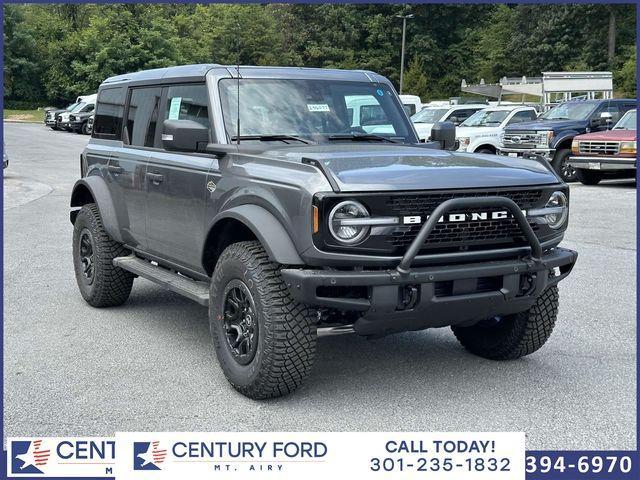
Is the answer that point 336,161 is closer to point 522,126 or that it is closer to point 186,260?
point 186,260

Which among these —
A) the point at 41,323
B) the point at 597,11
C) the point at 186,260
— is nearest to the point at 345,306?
the point at 186,260

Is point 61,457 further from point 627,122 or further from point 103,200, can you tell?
point 627,122

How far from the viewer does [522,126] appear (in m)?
20.4

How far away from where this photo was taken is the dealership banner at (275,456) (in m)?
3.89

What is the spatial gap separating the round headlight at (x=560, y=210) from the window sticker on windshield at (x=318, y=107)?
171 cm

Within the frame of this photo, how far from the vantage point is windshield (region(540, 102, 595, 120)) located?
808 inches

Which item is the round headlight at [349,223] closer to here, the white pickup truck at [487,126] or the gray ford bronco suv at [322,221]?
the gray ford bronco suv at [322,221]

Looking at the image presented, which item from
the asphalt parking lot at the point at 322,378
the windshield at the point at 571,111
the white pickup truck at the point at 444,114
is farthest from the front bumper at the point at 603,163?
the asphalt parking lot at the point at 322,378

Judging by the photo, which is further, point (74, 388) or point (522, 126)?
point (522, 126)

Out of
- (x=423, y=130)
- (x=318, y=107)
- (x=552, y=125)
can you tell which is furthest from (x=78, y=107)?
(x=318, y=107)

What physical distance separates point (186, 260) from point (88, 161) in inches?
90.1

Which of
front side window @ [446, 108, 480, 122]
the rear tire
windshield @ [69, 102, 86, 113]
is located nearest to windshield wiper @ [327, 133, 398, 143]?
the rear tire

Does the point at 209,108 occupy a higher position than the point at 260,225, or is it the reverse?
the point at 209,108

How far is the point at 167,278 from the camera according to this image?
5.91 m
